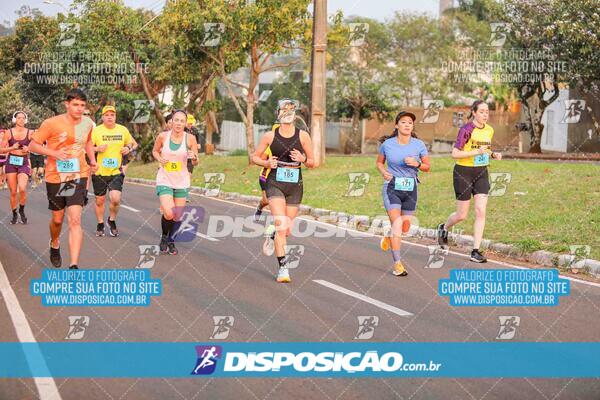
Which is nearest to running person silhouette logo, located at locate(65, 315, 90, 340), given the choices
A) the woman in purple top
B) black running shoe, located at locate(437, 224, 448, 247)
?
black running shoe, located at locate(437, 224, 448, 247)

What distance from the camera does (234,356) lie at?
7535 mm

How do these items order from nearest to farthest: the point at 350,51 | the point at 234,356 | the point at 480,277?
1. the point at 234,356
2. the point at 480,277
3. the point at 350,51

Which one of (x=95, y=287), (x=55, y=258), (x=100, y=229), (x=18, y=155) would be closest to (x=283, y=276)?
(x=95, y=287)

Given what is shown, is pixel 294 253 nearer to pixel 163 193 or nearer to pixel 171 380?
pixel 163 193

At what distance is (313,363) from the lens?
7414 mm

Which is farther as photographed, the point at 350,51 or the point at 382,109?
the point at 350,51

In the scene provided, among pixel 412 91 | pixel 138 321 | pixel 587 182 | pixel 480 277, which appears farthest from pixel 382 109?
pixel 138 321

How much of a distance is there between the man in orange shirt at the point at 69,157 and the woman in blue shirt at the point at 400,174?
369cm

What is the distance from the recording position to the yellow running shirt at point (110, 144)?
15.1 m

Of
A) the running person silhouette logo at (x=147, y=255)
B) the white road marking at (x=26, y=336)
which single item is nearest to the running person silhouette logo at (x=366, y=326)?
the white road marking at (x=26, y=336)

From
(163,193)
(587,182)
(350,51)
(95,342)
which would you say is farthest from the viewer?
(350,51)

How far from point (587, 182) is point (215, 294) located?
449 inches

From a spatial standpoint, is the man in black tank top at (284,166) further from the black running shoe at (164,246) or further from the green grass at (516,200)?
the green grass at (516,200)

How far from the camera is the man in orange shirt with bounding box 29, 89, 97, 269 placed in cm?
1101
